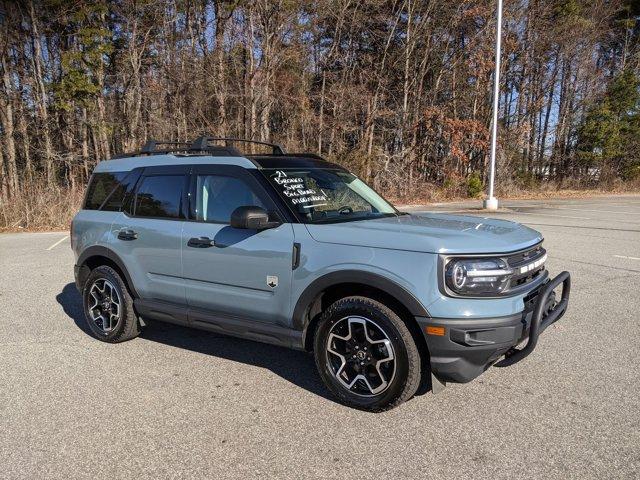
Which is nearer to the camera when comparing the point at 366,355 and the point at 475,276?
the point at 475,276

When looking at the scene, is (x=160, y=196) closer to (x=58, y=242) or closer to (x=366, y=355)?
(x=366, y=355)

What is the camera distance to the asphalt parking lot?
2680 millimetres

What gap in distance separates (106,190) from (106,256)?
0.72 metres

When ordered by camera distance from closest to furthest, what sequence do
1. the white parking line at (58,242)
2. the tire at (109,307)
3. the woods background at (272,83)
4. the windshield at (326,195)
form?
the windshield at (326,195), the tire at (109,307), the white parking line at (58,242), the woods background at (272,83)

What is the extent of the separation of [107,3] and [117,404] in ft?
77.2

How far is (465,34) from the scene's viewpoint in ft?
92.7

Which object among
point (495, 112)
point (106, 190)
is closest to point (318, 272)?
point (106, 190)

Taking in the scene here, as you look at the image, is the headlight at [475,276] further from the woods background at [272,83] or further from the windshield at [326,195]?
the woods background at [272,83]

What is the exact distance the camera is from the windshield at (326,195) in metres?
3.73

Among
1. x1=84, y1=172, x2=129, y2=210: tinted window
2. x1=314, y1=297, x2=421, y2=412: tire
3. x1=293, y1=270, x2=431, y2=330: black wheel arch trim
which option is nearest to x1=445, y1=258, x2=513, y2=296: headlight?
x1=293, y1=270, x2=431, y2=330: black wheel arch trim

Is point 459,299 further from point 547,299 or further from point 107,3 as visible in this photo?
point 107,3

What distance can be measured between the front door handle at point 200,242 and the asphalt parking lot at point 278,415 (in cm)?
103

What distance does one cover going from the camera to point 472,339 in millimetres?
2920

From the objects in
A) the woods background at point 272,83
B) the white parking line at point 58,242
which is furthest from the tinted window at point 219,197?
the woods background at point 272,83
